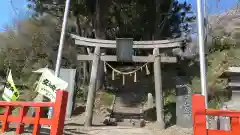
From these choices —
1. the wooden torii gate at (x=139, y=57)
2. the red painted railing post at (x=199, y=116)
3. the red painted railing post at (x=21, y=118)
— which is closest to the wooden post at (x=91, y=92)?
the wooden torii gate at (x=139, y=57)

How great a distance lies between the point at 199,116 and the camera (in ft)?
16.1

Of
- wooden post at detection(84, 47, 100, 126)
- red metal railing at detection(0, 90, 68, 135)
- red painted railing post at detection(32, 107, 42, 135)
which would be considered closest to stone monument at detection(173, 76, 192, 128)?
wooden post at detection(84, 47, 100, 126)

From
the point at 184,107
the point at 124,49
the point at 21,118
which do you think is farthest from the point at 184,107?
the point at 21,118

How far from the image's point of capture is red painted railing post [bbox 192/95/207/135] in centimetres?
486

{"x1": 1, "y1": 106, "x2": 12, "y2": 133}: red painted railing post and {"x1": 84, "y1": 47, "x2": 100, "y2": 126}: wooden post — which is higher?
{"x1": 84, "y1": 47, "x2": 100, "y2": 126}: wooden post

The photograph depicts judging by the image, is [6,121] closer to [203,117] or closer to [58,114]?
[58,114]

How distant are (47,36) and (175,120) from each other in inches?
451

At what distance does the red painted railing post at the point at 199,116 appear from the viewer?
4863 mm

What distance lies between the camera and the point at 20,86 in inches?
701

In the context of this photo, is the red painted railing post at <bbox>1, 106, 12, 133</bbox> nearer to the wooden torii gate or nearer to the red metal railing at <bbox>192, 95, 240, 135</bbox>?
the wooden torii gate

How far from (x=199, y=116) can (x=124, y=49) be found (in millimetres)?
8430

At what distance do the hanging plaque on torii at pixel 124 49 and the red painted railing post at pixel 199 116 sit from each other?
827cm

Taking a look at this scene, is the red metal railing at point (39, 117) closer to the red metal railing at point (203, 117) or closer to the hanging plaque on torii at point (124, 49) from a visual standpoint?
the red metal railing at point (203, 117)

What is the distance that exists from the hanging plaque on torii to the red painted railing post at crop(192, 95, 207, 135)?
8267 millimetres
